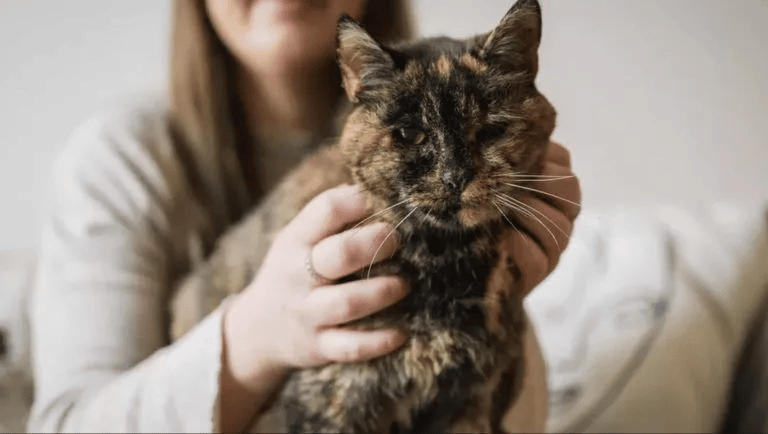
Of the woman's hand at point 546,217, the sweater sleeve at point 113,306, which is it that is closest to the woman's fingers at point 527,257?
the woman's hand at point 546,217

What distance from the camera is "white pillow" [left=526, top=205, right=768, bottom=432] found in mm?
788

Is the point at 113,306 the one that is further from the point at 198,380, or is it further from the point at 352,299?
the point at 352,299

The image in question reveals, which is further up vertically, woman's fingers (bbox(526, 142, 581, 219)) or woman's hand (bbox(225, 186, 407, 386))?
Result: woman's fingers (bbox(526, 142, 581, 219))

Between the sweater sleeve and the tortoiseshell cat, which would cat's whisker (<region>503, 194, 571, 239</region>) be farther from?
the sweater sleeve

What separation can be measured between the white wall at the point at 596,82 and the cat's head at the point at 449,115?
28 mm

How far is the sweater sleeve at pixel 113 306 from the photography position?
0.47 meters

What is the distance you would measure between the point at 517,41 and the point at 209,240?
42 cm

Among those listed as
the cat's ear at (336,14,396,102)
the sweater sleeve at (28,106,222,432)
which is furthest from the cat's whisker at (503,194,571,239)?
the sweater sleeve at (28,106,222,432)

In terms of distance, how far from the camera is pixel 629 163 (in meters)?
0.62

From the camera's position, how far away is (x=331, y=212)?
39 cm

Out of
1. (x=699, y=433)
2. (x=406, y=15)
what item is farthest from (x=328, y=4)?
(x=699, y=433)

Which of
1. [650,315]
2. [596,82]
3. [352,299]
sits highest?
[596,82]

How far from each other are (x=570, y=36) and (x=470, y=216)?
0.17 m

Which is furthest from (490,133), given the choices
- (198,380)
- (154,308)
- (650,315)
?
(650,315)
